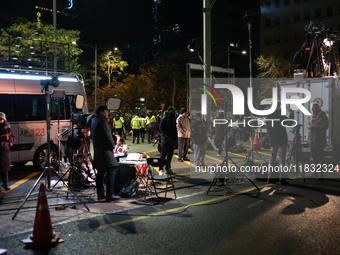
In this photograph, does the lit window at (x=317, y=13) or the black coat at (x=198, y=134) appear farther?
the lit window at (x=317, y=13)

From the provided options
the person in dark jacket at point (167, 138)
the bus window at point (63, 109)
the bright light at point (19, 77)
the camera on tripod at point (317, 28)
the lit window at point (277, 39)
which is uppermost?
the lit window at point (277, 39)

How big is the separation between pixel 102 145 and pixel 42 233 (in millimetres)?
2476

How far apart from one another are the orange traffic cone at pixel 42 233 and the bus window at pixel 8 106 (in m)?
6.00

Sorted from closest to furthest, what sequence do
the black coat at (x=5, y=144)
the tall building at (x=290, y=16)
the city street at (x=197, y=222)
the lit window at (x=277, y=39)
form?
the city street at (x=197, y=222) → the black coat at (x=5, y=144) → the tall building at (x=290, y=16) → the lit window at (x=277, y=39)

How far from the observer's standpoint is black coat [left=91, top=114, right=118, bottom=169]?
6547mm

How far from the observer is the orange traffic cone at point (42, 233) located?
4.35 metres

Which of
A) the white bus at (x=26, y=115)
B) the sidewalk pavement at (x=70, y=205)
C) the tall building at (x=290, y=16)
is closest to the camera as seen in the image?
the sidewalk pavement at (x=70, y=205)

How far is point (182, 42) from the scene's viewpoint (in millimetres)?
59094

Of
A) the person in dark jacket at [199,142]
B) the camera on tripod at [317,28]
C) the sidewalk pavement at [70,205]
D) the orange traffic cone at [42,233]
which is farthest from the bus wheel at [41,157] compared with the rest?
the camera on tripod at [317,28]

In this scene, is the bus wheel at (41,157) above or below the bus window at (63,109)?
below

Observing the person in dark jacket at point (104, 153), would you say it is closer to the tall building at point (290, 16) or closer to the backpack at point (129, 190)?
the backpack at point (129, 190)

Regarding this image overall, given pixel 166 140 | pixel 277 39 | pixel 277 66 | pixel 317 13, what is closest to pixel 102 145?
pixel 166 140

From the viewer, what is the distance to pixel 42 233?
14.5 ft

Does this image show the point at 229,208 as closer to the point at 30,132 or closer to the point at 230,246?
the point at 230,246
